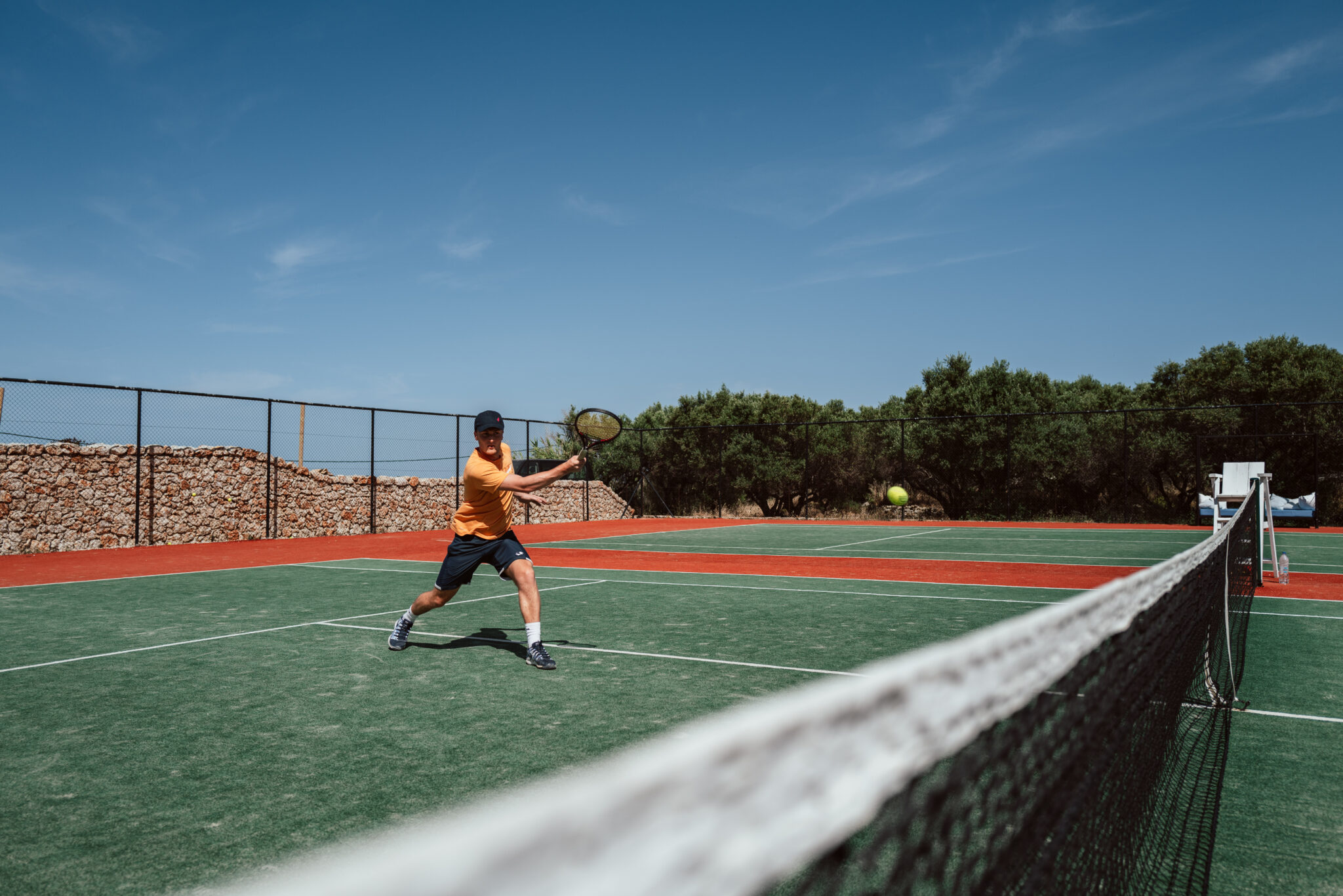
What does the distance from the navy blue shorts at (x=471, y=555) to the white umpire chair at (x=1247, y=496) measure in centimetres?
639

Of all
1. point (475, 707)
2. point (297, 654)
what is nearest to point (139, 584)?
point (297, 654)

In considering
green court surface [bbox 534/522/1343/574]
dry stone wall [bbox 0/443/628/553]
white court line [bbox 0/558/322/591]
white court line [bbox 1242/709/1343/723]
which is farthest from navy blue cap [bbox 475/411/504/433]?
dry stone wall [bbox 0/443/628/553]

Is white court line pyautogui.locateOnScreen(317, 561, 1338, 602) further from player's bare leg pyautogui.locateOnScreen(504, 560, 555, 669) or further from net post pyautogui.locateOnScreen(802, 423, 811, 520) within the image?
net post pyautogui.locateOnScreen(802, 423, 811, 520)

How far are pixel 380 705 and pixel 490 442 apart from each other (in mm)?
1791

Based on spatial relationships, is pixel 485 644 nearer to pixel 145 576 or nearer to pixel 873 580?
pixel 873 580

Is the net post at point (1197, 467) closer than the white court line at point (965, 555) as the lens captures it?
No

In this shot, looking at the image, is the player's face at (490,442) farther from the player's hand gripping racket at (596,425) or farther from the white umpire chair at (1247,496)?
the white umpire chair at (1247,496)

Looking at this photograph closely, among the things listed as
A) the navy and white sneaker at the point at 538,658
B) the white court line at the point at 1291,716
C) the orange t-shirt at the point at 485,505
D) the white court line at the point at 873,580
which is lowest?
the white court line at the point at 1291,716

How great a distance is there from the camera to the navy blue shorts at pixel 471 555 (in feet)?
20.9

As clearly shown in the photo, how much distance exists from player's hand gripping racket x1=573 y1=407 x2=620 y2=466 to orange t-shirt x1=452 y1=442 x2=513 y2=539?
1596 mm

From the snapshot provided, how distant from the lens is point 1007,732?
1558 mm

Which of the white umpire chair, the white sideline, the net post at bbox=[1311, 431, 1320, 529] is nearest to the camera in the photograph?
the white sideline

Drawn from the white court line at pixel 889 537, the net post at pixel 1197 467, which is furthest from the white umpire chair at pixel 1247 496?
the white court line at pixel 889 537

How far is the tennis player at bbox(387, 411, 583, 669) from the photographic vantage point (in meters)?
5.98
